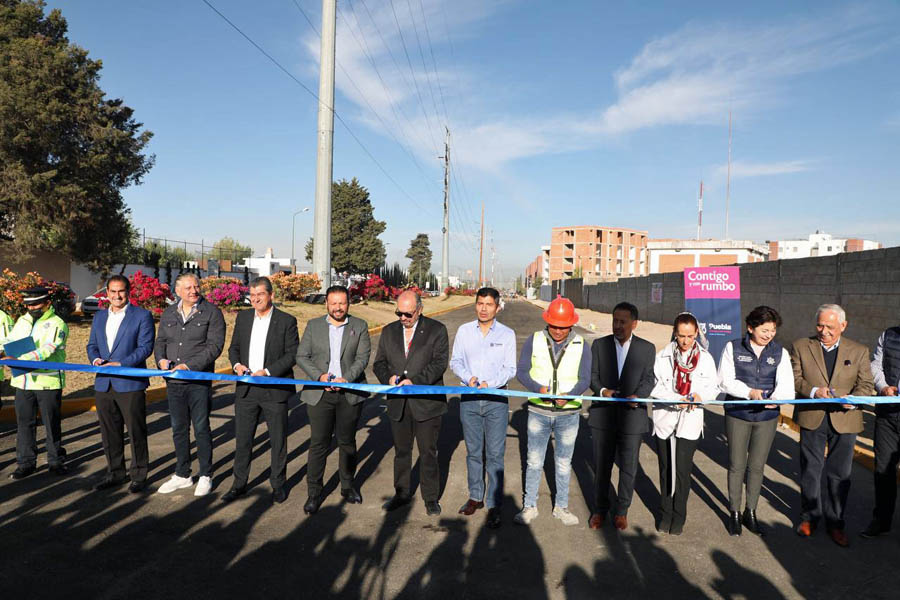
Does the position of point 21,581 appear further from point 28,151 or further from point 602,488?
point 28,151

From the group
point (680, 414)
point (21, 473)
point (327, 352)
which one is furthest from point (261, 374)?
point (680, 414)

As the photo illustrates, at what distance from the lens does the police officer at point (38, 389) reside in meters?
5.26

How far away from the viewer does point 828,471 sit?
4.35 metres

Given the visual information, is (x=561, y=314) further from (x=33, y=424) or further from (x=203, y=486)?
(x=33, y=424)

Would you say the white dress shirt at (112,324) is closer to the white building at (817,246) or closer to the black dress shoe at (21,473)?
the black dress shoe at (21,473)

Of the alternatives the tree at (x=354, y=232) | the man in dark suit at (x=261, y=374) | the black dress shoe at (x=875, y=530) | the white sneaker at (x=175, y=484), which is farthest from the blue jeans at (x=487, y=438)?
the tree at (x=354, y=232)

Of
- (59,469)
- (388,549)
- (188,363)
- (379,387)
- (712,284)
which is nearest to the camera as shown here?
(388,549)

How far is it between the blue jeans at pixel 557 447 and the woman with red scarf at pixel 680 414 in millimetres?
732

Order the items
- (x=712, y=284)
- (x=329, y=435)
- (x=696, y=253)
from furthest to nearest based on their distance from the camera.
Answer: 1. (x=696, y=253)
2. (x=712, y=284)
3. (x=329, y=435)

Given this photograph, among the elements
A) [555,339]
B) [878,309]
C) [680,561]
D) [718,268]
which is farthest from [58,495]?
[878,309]

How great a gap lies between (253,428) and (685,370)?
3925 millimetres

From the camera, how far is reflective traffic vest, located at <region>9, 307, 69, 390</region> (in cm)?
528

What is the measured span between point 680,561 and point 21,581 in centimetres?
447

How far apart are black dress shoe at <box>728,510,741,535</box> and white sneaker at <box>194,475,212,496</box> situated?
4599 millimetres
